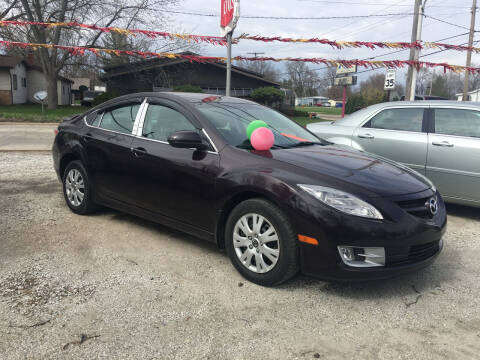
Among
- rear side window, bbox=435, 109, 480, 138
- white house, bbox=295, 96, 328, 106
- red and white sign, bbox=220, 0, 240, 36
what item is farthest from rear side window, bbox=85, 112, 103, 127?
white house, bbox=295, 96, 328, 106

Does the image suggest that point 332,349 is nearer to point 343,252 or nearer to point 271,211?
point 343,252

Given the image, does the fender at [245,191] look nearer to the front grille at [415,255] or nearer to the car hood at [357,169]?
the car hood at [357,169]

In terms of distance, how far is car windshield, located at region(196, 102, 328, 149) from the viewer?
401 cm

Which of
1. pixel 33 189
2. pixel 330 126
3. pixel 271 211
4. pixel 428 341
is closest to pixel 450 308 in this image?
pixel 428 341

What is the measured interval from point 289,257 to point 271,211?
368mm

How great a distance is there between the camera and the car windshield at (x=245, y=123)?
158 inches

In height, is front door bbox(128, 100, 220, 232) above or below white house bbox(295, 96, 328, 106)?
below

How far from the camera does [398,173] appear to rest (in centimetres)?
381

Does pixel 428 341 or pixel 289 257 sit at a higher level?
pixel 289 257

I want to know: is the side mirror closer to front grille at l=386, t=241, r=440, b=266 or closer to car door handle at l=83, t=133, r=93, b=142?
car door handle at l=83, t=133, r=93, b=142

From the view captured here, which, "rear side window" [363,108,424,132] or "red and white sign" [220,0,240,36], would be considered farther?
"red and white sign" [220,0,240,36]

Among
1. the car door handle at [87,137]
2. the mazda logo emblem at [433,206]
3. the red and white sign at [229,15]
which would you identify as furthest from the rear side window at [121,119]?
the red and white sign at [229,15]

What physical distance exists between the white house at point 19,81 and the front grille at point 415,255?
35.3 m

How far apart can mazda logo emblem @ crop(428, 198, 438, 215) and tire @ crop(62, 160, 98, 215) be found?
3.60m
